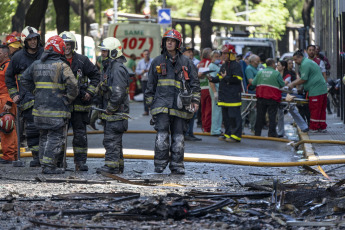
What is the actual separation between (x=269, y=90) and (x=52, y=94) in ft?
23.6

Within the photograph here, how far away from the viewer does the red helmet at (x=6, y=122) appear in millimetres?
12672

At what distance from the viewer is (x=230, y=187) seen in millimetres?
9781

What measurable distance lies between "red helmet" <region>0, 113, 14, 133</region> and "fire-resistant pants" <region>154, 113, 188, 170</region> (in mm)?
2462

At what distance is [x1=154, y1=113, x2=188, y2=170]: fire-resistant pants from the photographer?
11.5 m

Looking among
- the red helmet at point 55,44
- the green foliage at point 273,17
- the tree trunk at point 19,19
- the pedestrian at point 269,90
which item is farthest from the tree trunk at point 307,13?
the red helmet at point 55,44

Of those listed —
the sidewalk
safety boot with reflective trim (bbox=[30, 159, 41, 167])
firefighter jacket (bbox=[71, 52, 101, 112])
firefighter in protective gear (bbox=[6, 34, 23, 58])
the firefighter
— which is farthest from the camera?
firefighter in protective gear (bbox=[6, 34, 23, 58])

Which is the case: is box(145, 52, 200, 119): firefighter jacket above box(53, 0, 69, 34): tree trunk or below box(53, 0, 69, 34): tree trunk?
below

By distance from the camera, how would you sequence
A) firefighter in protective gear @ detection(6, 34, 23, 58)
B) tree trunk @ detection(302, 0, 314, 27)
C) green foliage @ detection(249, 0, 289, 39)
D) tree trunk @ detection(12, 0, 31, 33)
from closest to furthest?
firefighter in protective gear @ detection(6, 34, 23, 58)
tree trunk @ detection(12, 0, 31, 33)
tree trunk @ detection(302, 0, 314, 27)
green foliage @ detection(249, 0, 289, 39)

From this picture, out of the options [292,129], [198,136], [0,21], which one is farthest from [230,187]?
[0,21]

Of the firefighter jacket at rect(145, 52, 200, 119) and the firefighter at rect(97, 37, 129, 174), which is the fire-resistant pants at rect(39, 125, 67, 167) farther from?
the firefighter jacket at rect(145, 52, 200, 119)

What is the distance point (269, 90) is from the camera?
1747 cm

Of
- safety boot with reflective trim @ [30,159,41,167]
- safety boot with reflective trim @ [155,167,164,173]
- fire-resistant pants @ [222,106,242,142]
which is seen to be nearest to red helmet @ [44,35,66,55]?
safety boot with reflective trim @ [30,159,41,167]

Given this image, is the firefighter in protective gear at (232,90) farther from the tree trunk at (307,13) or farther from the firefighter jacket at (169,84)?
the tree trunk at (307,13)

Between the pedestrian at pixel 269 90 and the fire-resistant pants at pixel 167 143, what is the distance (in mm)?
6187
